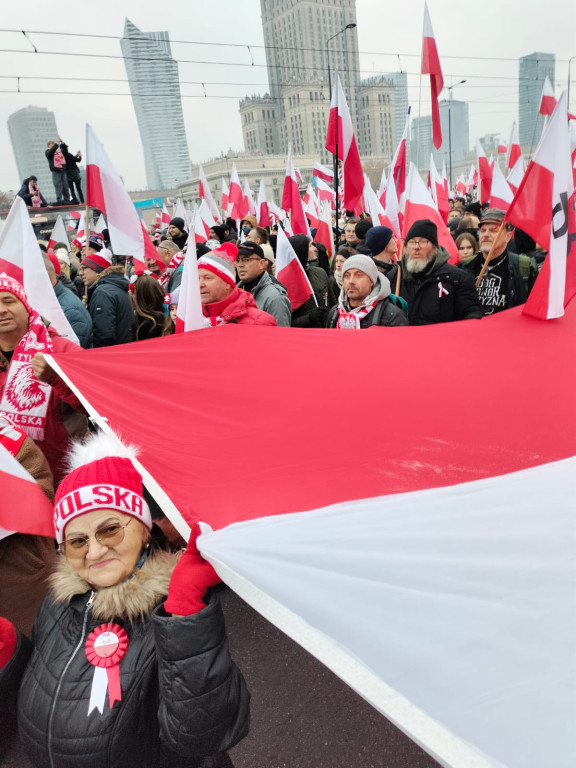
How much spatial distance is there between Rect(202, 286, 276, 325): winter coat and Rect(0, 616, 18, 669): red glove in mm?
1919

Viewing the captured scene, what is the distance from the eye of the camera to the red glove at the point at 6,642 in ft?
4.75

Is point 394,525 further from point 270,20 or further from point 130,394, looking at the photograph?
point 270,20

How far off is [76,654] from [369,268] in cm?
249

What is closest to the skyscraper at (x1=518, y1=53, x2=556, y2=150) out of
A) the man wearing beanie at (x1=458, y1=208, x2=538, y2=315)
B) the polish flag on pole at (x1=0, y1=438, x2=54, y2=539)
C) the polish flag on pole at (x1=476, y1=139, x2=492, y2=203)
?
the man wearing beanie at (x1=458, y1=208, x2=538, y2=315)

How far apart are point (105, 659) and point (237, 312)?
2.02 metres

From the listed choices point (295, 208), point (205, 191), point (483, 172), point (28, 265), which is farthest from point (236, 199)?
point (28, 265)

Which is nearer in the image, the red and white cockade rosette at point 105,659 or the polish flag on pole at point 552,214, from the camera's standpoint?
the red and white cockade rosette at point 105,659

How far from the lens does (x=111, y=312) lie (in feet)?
13.4

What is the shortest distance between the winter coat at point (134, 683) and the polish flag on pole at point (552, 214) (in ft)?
6.71

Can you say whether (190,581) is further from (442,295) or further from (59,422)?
(442,295)

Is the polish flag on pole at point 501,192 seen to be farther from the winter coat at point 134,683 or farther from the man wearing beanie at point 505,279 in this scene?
the winter coat at point 134,683

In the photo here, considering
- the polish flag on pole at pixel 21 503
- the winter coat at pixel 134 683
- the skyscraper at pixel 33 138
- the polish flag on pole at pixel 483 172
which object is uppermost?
the skyscraper at pixel 33 138

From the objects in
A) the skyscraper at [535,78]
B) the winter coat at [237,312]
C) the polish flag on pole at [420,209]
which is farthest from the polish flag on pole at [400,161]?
the winter coat at [237,312]

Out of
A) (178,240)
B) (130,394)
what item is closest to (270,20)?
(178,240)
